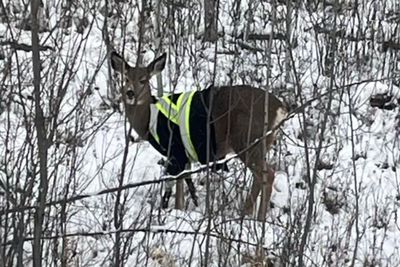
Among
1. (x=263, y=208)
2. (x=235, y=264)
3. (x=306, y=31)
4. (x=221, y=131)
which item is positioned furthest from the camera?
(x=306, y=31)

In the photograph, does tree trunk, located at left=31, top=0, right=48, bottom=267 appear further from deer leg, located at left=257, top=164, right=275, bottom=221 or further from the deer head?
deer leg, located at left=257, top=164, right=275, bottom=221

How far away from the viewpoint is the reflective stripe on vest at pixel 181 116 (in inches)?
263

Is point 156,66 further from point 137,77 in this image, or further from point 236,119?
point 137,77

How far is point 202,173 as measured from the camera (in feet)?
24.7

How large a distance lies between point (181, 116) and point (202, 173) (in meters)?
0.95

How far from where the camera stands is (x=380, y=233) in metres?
6.66

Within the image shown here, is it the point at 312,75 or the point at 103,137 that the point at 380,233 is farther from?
the point at 312,75

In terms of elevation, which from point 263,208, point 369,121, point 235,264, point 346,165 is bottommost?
point 235,264

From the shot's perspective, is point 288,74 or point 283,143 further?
point 288,74

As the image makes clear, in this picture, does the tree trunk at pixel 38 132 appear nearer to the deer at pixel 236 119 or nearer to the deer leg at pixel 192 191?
the deer at pixel 236 119

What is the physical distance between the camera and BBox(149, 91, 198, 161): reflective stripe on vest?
6.69 meters

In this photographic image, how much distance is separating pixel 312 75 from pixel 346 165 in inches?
81.3

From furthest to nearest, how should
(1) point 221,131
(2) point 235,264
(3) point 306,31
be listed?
(3) point 306,31
(1) point 221,131
(2) point 235,264

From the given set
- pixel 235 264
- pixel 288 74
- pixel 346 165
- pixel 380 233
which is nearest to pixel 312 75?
pixel 288 74
